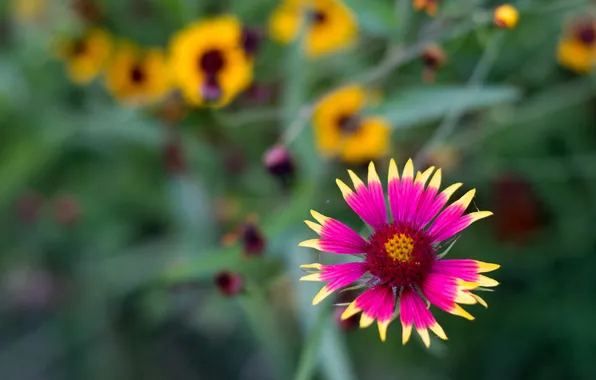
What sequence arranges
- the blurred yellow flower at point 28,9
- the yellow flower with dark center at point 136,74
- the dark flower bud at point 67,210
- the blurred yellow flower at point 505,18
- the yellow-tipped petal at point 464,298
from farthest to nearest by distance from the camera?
the blurred yellow flower at point 28,9
the dark flower bud at point 67,210
the yellow flower with dark center at point 136,74
the blurred yellow flower at point 505,18
the yellow-tipped petal at point 464,298

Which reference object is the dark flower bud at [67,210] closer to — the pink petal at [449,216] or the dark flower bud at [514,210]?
the dark flower bud at [514,210]

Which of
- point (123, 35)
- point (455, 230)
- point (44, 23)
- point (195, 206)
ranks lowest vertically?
point (455, 230)

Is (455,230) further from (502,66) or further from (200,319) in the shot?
(200,319)

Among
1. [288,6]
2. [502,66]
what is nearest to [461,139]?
[502,66]

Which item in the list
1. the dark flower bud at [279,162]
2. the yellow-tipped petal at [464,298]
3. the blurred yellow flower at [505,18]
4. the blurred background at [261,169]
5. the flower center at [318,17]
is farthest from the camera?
the flower center at [318,17]

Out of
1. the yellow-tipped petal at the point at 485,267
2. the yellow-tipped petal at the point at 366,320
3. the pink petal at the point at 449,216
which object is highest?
the pink petal at the point at 449,216

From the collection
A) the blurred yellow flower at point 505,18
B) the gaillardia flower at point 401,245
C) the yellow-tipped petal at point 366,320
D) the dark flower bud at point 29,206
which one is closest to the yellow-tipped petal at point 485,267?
the gaillardia flower at point 401,245
